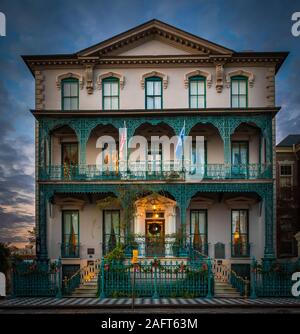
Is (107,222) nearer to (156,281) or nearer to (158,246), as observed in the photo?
(158,246)

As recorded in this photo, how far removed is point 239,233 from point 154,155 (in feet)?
20.4

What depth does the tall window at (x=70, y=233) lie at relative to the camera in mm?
22938

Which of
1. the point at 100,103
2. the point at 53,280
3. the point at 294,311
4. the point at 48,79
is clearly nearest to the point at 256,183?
the point at 294,311

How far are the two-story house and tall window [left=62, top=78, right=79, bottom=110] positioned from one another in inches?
2.2

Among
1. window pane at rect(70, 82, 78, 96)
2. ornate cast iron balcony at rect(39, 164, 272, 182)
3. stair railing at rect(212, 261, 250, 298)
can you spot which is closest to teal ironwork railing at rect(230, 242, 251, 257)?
stair railing at rect(212, 261, 250, 298)

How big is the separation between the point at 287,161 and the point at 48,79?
18.1m

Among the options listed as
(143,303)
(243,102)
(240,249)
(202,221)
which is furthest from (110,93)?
(143,303)

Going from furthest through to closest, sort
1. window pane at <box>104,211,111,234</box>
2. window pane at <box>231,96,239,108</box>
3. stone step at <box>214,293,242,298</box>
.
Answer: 1. window pane at <box>104,211,111,234</box>
2. window pane at <box>231,96,239,108</box>
3. stone step at <box>214,293,242,298</box>

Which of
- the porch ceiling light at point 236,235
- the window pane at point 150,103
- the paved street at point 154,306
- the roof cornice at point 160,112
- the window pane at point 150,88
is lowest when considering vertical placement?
the paved street at point 154,306

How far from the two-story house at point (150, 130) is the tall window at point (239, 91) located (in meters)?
0.05

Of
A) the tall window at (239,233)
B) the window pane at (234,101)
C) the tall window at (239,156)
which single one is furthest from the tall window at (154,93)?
the tall window at (239,233)

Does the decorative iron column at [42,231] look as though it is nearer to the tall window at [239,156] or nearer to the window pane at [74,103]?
the window pane at [74,103]

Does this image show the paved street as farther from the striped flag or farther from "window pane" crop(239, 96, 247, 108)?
"window pane" crop(239, 96, 247, 108)

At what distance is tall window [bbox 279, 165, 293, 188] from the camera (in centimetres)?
3119
